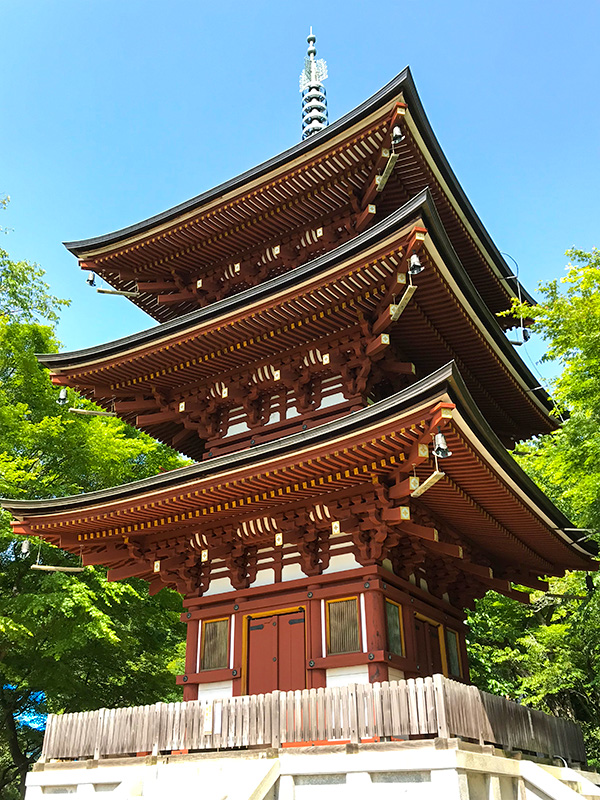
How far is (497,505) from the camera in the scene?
41.1 feet

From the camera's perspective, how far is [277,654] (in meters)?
12.6

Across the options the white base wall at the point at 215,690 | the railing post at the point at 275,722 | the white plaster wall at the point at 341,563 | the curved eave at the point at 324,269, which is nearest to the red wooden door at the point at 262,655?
the white base wall at the point at 215,690

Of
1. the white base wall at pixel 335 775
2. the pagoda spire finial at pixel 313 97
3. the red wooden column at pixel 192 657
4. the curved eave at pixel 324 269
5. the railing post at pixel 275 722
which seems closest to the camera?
the white base wall at pixel 335 775

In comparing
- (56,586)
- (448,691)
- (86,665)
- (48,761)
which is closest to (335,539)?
(448,691)

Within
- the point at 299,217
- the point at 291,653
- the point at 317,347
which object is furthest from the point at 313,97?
the point at 291,653

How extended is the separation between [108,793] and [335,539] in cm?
570

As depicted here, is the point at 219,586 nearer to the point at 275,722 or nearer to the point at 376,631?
the point at 376,631

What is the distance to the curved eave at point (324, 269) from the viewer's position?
39.3 ft

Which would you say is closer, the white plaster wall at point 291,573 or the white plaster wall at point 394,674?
the white plaster wall at point 394,674

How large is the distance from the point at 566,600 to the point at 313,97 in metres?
20.1

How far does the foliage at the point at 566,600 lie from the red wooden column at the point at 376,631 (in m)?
5.92

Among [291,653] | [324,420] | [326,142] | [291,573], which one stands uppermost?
[326,142]

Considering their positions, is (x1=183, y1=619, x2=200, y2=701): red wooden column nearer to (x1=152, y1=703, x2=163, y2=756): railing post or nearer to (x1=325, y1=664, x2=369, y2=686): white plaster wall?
(x1=152, y1=703, x2=163, y2=756): railing post

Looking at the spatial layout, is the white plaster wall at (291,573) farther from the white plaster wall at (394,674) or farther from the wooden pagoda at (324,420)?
the white plaster wall at (394,674)
